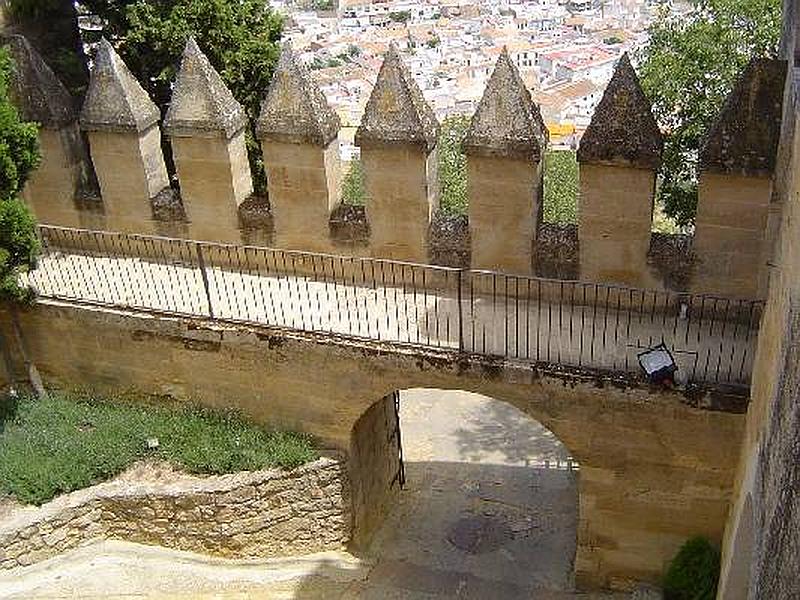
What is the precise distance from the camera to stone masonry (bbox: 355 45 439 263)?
9.74 m

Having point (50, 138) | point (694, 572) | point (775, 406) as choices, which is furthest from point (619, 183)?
point (50, 138)

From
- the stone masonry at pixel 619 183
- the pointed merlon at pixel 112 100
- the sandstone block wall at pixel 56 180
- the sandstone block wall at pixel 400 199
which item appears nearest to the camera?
the stone masonry at pixel 619 183

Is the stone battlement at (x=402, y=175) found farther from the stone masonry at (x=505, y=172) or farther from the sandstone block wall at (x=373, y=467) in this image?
the sandstone block wall at (x=373, y=467)

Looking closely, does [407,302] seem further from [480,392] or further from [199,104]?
[199,104]

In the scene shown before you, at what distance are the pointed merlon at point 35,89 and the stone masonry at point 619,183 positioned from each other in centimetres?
614

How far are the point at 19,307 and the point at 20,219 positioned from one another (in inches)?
59.3

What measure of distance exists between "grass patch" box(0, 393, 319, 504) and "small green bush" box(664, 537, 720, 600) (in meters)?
3.89

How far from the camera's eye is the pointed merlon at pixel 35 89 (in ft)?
36.1

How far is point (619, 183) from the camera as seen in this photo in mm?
9242

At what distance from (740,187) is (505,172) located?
7.31 ft

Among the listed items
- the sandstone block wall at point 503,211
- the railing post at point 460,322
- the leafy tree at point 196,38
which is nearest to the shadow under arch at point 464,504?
the railing post at point 460,322

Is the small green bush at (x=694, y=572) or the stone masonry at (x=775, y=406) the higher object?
the stone masonry at (x=775, y=406)

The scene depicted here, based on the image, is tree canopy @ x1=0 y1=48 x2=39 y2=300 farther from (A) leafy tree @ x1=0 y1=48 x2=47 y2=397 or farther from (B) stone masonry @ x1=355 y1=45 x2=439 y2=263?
(B) stone masonry @ x1=355 y1=45 x2=439 y2=263

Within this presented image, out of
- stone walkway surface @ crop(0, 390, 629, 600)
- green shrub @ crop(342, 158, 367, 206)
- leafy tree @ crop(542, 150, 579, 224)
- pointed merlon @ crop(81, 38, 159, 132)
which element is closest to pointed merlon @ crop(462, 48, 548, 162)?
pointed merlon @ crop(81, 38, 159, 132)
